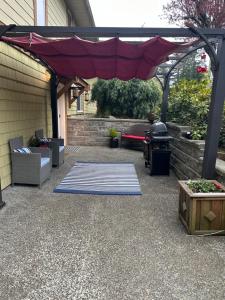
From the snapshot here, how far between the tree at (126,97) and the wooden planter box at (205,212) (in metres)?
8.28

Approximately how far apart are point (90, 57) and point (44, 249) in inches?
146

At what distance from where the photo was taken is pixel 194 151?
4.75 meters

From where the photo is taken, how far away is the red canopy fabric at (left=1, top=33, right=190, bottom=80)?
3.92m

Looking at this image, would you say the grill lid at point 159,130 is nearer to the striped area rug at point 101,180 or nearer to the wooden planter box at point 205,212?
the striped area rug at point 101,180

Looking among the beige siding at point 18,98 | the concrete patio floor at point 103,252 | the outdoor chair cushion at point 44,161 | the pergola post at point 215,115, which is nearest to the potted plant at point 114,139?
the beige siding at point 18,98

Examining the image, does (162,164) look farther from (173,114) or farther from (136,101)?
(136,101)

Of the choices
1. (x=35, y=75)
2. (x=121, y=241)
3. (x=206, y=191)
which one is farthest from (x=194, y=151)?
(x=35, y=75)

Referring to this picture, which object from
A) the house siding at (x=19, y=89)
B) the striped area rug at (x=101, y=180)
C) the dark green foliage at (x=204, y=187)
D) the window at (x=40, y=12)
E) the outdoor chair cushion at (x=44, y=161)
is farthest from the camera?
the window at (x=40, y=12)

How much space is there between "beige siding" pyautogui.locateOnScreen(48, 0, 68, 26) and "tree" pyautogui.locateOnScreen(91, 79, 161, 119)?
3.00 m

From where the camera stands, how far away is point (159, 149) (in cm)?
591

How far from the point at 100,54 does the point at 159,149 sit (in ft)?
7.94

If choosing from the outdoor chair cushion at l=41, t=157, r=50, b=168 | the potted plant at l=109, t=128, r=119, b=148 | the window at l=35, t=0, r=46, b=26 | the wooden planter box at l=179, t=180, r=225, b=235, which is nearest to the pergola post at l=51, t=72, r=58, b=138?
the window at l=35, t=0, r=46, b=26

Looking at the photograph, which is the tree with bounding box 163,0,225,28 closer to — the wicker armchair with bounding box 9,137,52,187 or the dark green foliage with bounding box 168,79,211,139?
the dark green foliage with bounding box 168,79,211,139

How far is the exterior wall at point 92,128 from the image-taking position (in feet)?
32.9
